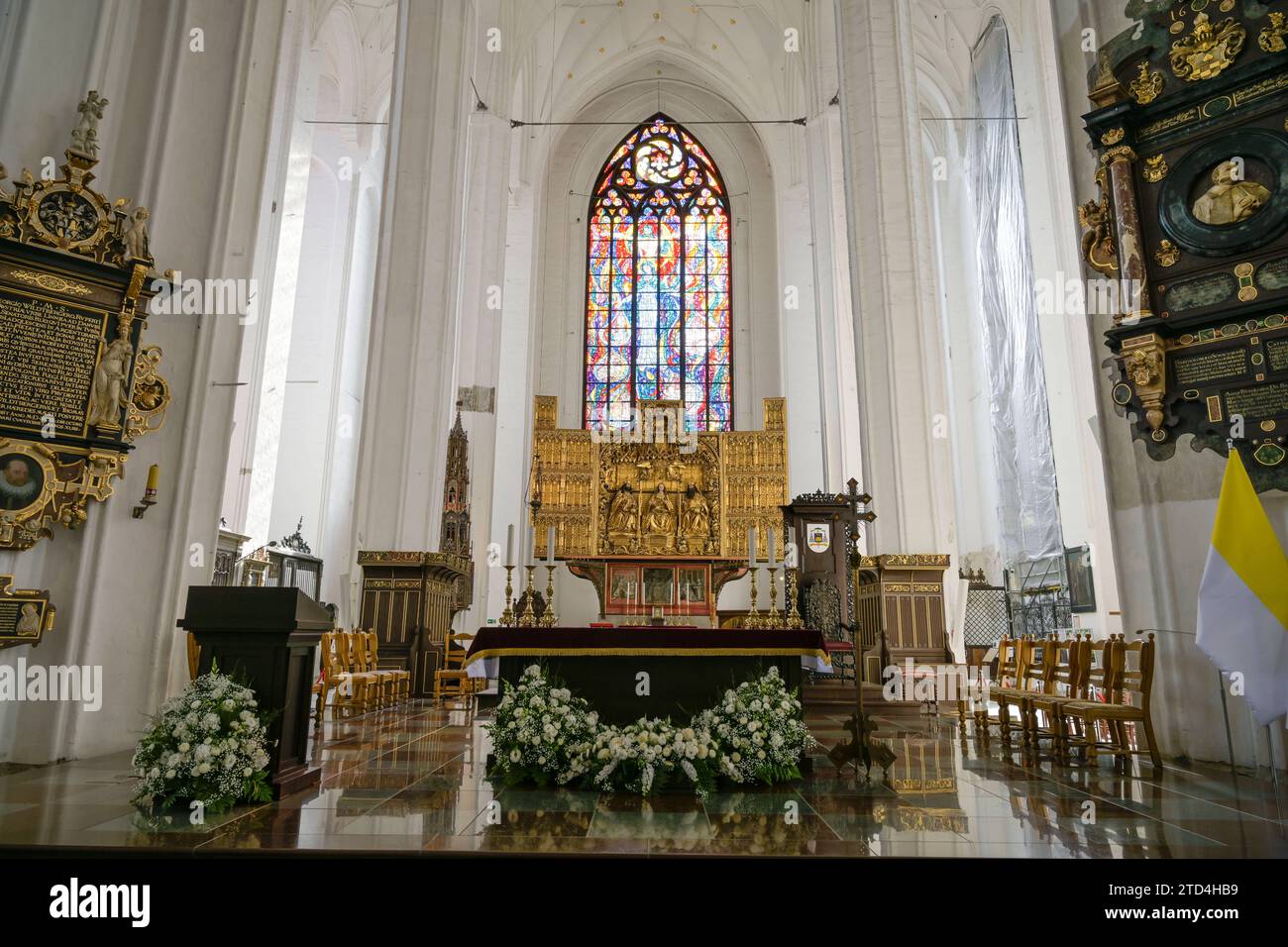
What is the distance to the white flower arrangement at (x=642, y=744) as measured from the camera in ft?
14.1

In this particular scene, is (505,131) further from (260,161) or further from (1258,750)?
(1258,750)

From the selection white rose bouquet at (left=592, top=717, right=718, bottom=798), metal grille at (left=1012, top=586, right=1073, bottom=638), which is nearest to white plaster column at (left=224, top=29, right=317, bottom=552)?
white rose bouquet at (left=592, top=717, right=718, bottom=798)

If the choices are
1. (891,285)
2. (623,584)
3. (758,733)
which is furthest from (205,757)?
(623,584)

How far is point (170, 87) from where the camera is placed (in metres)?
6.59

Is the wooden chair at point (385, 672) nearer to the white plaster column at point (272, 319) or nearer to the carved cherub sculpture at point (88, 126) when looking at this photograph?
the white plaster column at point (272, 319)

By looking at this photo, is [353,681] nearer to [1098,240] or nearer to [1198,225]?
[1098,240]

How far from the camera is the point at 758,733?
4.49 meters

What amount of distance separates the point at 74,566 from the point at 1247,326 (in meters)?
8.27

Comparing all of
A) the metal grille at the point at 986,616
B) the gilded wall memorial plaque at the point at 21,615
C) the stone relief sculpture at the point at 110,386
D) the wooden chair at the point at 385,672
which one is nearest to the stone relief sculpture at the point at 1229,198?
the stone relief sculpture at the point at 110,386

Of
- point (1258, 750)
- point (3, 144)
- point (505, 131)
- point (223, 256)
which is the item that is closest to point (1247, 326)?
point (1258, 750)

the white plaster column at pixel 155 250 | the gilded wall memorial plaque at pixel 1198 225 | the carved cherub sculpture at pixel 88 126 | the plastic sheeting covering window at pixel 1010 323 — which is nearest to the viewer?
the gilded wall memorial plaque at pixel 1198 225

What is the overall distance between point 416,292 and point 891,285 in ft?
21.2

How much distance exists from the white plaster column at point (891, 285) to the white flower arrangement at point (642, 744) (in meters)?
6.11

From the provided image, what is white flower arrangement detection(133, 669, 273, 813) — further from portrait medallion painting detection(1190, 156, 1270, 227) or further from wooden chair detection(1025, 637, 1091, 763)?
portrait medallion painting detection(1190, 156, 1270, 227)
